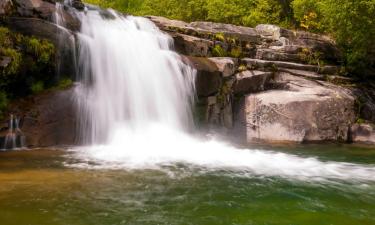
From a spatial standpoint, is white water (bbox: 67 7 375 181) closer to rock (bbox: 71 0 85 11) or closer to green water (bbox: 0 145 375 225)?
rock (bbox: 71 0 85 11)

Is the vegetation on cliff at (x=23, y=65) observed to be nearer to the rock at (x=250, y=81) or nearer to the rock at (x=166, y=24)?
the rock at (x=166, y=24)

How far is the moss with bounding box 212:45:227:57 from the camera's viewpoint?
1826 centimetres

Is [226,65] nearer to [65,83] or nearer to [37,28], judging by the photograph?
[65,83]

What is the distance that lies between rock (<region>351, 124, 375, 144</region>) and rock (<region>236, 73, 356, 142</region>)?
0.29m

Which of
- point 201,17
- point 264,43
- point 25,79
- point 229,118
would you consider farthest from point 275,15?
point 25,79

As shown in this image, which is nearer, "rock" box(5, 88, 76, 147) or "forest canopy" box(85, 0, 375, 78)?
"rock" box(5, 88, 76, 147)

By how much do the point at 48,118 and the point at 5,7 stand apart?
3.60 meters

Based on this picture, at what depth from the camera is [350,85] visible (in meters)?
19.8

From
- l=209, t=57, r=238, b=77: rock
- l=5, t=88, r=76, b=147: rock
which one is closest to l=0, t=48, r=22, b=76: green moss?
l=5, t=88, r=76, b=147: rock

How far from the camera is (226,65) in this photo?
17000 millimetres

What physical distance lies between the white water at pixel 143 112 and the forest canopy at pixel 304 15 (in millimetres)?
8205

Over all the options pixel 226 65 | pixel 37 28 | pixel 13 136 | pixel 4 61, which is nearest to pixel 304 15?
pixel 226 65

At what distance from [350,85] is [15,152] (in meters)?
15.4

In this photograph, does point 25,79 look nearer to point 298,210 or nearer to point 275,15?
point 298,210
